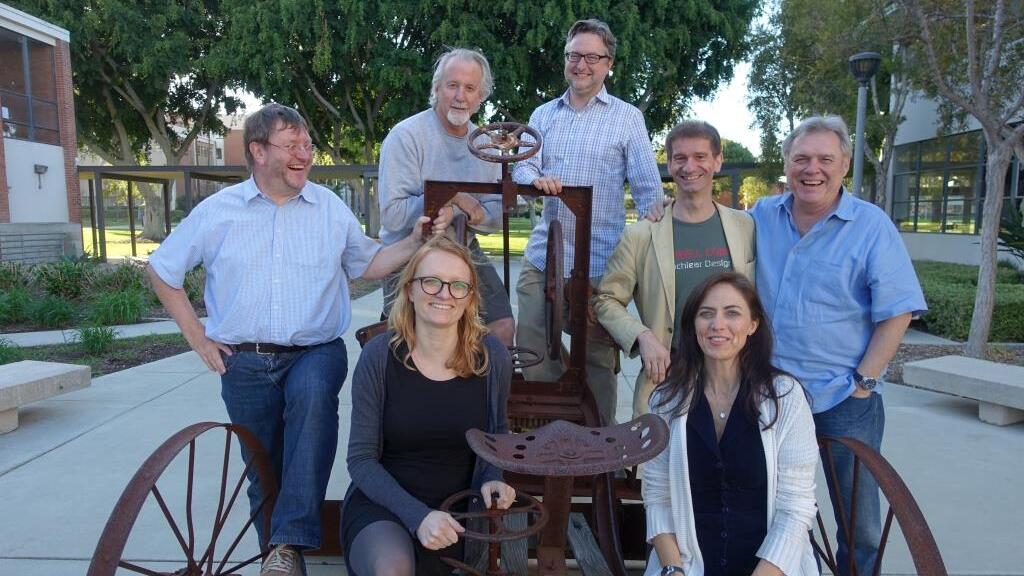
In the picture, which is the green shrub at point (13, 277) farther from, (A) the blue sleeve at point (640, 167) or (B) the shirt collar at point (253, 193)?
(A) the blue sleeve at point (640, 167)

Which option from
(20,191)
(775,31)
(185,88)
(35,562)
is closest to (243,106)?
(185,88)

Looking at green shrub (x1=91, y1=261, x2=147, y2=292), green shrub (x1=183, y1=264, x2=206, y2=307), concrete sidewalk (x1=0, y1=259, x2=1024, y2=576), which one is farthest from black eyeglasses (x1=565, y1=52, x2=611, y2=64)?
green shrub (x1=91, y1=261, x2=147, y2=292)

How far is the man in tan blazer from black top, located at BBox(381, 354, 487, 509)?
28.0 inches

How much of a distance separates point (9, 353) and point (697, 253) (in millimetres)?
6086

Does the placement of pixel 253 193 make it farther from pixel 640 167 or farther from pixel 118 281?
pixel 118 281

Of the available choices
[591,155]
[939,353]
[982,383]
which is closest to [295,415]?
[591,155]

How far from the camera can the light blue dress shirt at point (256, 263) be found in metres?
2.45

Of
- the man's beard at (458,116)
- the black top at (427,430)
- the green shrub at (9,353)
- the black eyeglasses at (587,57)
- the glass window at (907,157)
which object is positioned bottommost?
the green shrub at (9,353)

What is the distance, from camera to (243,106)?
23.2 metres

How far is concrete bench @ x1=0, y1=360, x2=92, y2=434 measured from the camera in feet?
13.9

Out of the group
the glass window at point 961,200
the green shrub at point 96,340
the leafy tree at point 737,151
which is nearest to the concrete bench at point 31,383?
the green shrub at point 96,340

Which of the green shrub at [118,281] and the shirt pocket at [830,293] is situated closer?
the shirt pocket at [830,293]

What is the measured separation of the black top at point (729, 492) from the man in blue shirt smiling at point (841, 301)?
0.46 metres

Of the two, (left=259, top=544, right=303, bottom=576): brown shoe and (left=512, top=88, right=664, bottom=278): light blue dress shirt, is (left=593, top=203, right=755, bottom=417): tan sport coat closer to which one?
(left=512, top=88, right=664, bottom=278): light blue dress shirt
